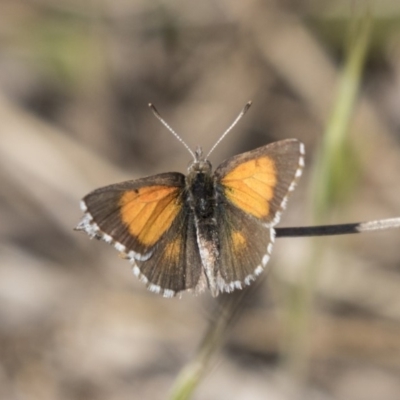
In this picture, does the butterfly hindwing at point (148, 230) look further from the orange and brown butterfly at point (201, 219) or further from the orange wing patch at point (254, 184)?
the orange wing patch at point (254, 184)

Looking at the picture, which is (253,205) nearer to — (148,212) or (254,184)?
(254,184)

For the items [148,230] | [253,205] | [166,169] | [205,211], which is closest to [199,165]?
[205,211]

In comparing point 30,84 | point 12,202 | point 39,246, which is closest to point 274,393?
point 39,246

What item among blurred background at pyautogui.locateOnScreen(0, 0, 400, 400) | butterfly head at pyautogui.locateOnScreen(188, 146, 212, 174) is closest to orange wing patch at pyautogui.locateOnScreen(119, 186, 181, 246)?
butterfly head at pyautogui.locateOnScreen(188, 146, 212, 174)

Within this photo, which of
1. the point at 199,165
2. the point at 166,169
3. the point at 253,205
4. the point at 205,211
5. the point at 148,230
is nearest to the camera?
the point at 148,230

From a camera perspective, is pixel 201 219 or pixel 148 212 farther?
pixel 201 219

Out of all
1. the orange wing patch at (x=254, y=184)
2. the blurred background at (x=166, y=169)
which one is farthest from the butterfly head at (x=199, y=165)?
the blurred background at (x=166, y=169)
